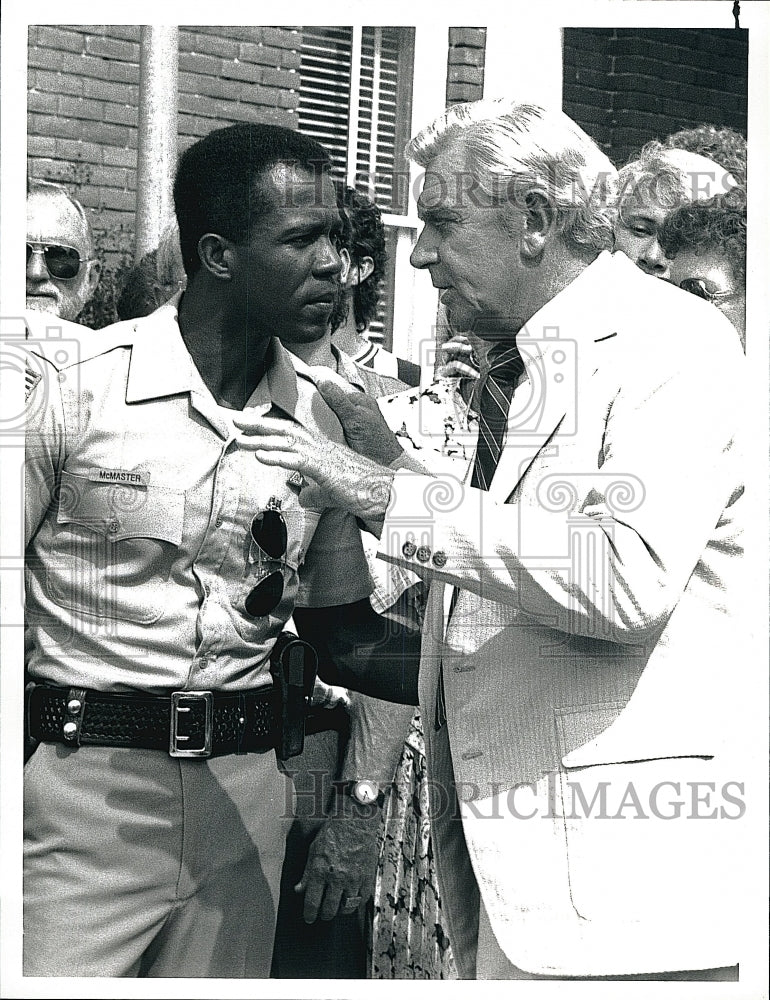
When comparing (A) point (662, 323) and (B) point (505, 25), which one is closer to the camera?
(A) point (662, 323)

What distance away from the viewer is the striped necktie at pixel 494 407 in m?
3.21

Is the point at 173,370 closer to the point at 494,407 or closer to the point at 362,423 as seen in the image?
the point at 362,423

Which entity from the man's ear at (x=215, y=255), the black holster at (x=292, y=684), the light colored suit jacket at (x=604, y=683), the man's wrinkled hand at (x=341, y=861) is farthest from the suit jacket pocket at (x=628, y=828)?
the man's ear at (x=215, y=255)

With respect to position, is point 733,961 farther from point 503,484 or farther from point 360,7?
point 360,7

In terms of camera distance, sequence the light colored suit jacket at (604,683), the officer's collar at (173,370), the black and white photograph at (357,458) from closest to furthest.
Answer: the light colored suit jacket at (604,683) < the black and white photograph at (357,458) < the officer's collar at (173,370)

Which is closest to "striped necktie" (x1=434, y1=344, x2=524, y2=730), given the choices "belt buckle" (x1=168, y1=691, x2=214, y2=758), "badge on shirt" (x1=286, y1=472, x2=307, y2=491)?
"badge on shirt" (x1=286, y1=472, x2=307, y2=491)

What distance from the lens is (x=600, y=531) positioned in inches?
108

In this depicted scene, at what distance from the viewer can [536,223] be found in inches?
122

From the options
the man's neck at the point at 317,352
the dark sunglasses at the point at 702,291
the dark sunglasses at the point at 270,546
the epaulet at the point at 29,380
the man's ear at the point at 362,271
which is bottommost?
the dark sunglasses at the point at 270,546

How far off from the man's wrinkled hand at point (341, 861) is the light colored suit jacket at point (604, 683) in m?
0.39

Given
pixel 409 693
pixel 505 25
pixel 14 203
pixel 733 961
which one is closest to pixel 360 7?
pixel 505 25

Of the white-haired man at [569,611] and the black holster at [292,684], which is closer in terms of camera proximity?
the white-haired man at [569,611]

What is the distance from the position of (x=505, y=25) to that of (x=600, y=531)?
4.98ft

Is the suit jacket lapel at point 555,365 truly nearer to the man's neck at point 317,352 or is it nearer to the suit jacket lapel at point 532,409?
the suit jacket lapel at point 532,409
